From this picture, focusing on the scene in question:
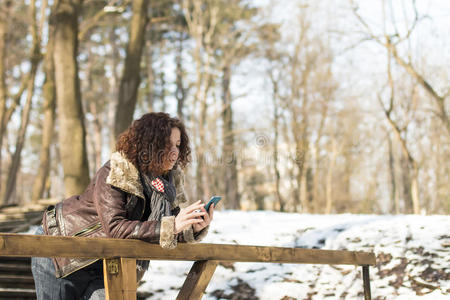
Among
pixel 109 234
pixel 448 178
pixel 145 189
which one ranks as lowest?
pixel 448 178

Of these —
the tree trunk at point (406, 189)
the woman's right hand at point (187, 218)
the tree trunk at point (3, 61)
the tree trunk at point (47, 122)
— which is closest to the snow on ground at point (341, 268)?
the woman's right hand at point (187, 218)

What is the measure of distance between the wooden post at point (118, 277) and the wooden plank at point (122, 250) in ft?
0.17

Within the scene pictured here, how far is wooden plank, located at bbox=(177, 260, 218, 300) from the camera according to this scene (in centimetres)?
257

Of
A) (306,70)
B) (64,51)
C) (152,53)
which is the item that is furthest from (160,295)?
(152,53)

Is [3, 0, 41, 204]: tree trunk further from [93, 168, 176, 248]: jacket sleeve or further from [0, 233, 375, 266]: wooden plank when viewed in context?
[93, 168, 176, 248]: jacket sleeve

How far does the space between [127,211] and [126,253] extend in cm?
21

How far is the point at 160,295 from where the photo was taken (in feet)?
15.9

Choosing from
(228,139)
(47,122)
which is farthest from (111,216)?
(228,139)

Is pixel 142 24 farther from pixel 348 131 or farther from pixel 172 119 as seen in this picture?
pixel 348 131

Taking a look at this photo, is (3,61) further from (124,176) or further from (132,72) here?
(124,176)

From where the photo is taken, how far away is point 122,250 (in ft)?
6.97

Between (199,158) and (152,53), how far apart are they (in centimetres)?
873

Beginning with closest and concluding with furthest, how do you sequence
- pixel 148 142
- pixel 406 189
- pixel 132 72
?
1. pixel 148 142
2. pixel 132 72
3. pixel 406 189

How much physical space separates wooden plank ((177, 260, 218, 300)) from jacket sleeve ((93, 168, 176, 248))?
454 mm
